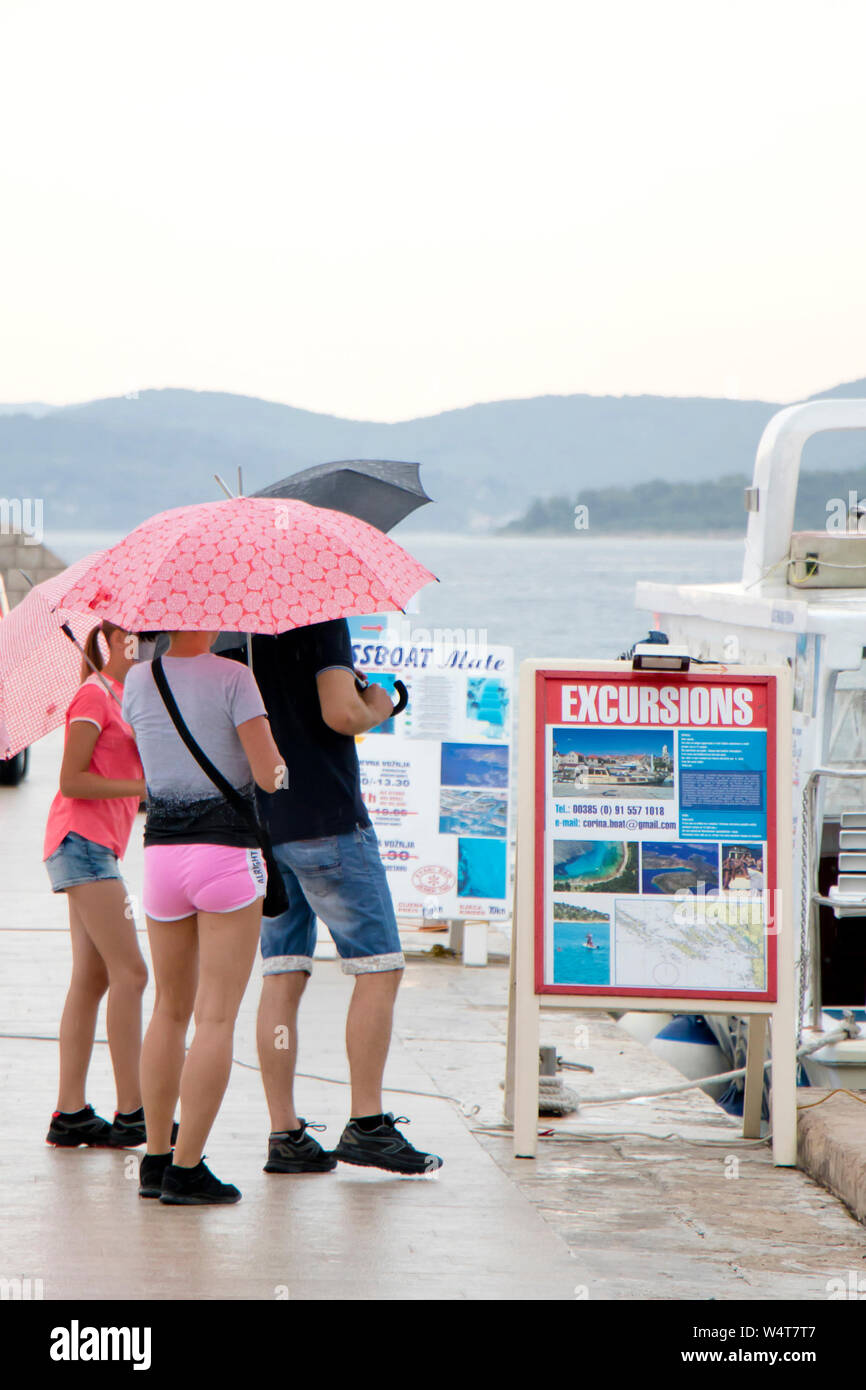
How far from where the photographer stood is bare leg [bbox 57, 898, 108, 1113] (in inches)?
190

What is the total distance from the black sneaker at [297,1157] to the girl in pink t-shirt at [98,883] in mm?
444

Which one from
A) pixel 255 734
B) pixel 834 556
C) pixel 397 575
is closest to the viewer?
pixel 255 734

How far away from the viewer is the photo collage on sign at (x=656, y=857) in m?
5.06

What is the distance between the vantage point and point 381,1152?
15.5 feet

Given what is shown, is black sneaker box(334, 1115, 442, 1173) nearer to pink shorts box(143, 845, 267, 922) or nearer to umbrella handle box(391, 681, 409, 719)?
pink shorts box(143, 845, 267, 922)

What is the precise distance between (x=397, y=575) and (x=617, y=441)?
164482mm

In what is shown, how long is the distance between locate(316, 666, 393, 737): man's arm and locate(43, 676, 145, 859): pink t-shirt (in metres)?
0.63

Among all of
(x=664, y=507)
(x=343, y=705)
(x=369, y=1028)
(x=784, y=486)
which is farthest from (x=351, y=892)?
(x=664, y=507)

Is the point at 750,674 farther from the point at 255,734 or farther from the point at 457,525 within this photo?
the point at 457,525

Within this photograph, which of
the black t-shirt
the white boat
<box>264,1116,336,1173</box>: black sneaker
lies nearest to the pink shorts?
the black t-shirt

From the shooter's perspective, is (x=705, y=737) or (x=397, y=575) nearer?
(x=397, y=575)
